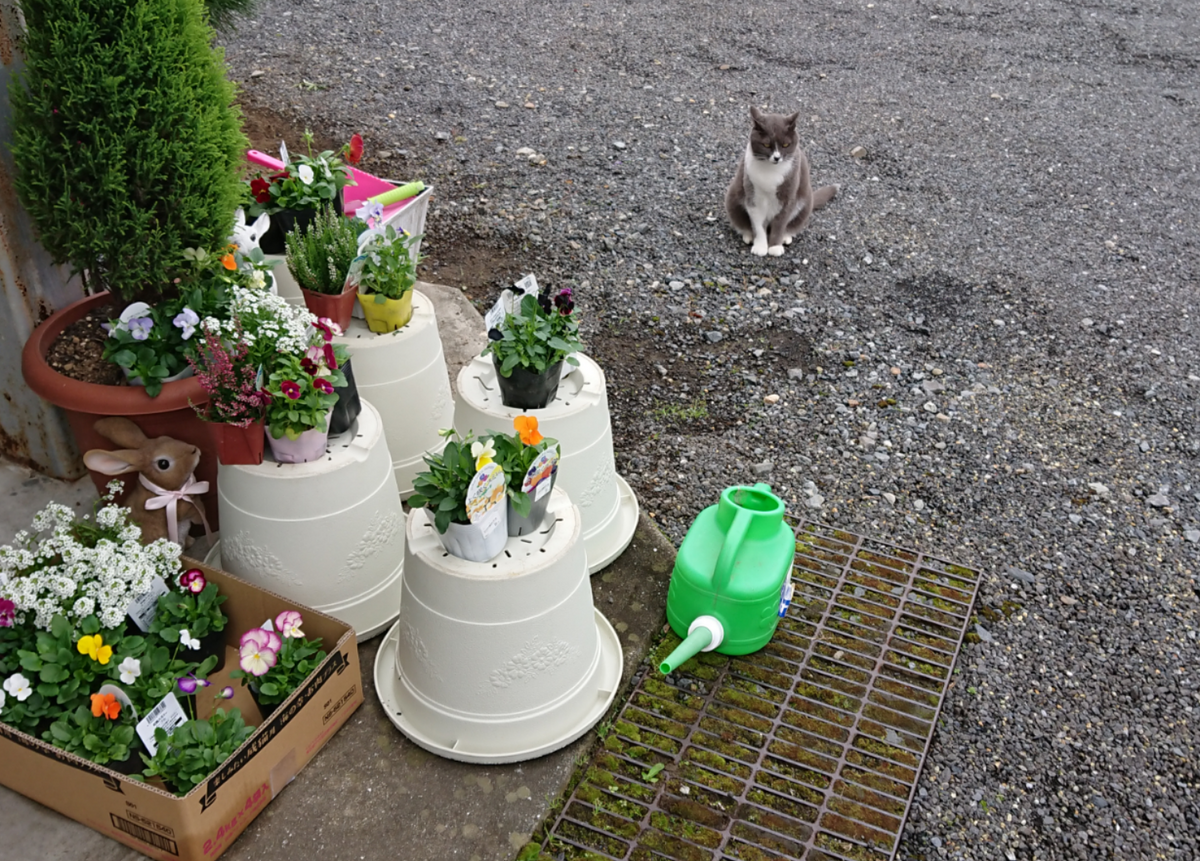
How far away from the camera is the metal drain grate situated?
224cm

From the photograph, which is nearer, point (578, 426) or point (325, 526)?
point (325, 526)

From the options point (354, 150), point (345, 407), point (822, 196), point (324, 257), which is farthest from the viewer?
point (822, 196)

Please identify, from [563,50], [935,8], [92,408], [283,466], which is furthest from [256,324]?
[935,8]

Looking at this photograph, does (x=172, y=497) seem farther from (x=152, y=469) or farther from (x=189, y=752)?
(x=189, y=752)

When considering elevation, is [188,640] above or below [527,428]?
below

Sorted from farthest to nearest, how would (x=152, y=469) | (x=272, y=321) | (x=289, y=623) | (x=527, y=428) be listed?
1. (x=152, y=469)
2. (x=272, y=321)
3. (x=289, y=623)
4. (x=527, y=428)

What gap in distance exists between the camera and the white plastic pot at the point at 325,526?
7.88 feet

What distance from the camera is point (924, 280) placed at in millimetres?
4684

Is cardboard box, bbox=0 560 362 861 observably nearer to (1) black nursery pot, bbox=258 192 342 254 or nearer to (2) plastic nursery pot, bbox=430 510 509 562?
(2) plastic nursery pot, bbox=430 510 509 562

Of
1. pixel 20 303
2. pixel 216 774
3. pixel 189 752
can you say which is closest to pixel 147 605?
pixel 189 752

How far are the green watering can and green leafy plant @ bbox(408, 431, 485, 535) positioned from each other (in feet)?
2.42

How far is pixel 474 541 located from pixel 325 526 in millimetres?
524

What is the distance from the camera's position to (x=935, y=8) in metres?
8.08

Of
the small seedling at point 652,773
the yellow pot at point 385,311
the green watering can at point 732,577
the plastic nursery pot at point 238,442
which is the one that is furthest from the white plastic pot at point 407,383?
the small seedling at point 652,773
